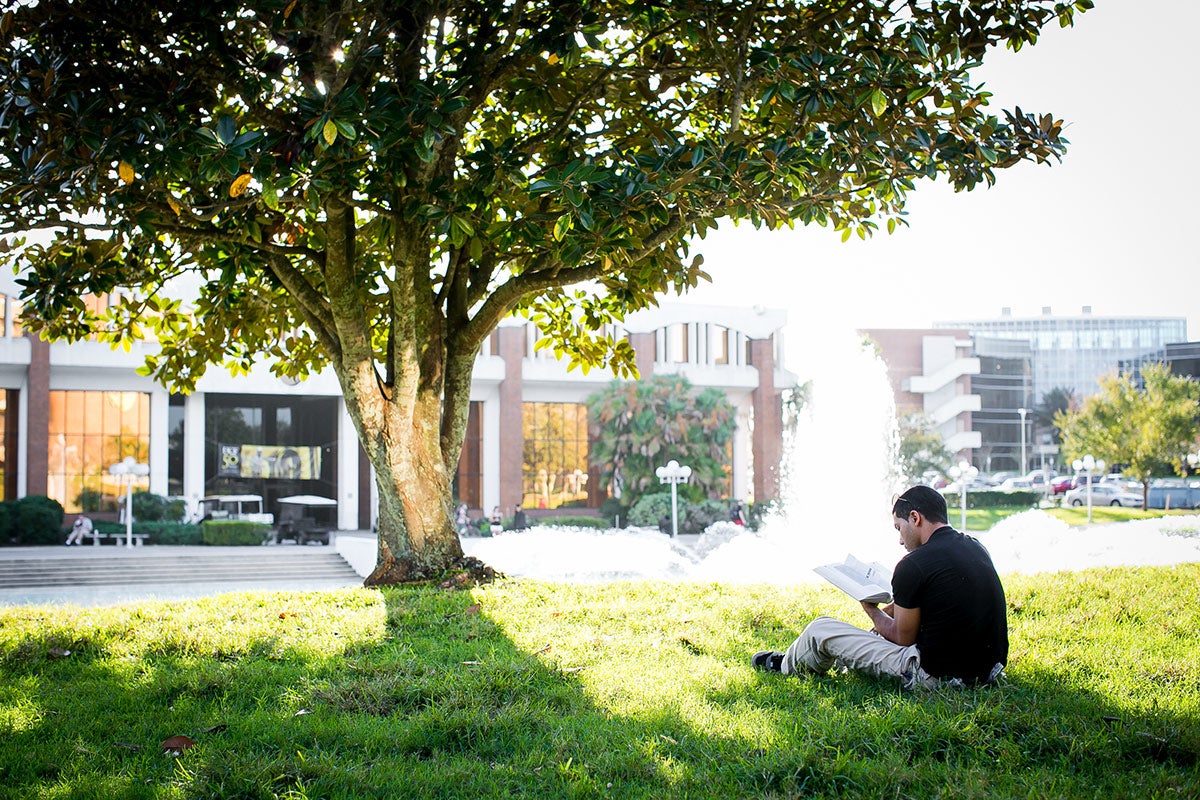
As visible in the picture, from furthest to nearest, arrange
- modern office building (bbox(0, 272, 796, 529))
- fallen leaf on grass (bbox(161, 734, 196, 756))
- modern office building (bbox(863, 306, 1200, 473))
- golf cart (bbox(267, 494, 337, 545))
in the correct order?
1. modern office building (bbox(863, 306, 1200, 473))
2. modern office building (bbox(0, 272, 796, 529))
3. golf cart (bbox(267, 494, 337, 545))
4. fallen leaf on grass (bbox(161, 734, 196, 756))

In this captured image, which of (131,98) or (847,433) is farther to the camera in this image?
(847,433)

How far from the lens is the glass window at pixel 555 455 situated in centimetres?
4672

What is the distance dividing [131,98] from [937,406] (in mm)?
76225

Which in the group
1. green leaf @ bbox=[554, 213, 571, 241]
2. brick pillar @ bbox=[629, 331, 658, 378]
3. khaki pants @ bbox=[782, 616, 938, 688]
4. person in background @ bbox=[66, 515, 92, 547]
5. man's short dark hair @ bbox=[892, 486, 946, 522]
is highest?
brick pillar @ bbox=[629, 331, 658, 378]

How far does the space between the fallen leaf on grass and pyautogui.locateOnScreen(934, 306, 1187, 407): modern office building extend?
14289 cm

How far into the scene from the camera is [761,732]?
14.4 ft

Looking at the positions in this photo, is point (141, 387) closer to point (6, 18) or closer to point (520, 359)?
point (520, 359)

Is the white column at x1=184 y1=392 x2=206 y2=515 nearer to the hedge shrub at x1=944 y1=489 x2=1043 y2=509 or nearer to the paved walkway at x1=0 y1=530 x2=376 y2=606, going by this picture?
the paved walkway at x1=0 y1=530 x2=376 y2=606

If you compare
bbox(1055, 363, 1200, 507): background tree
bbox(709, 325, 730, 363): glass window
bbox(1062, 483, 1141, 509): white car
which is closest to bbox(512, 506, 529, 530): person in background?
bbox(709, 325, 730, 363): glass window

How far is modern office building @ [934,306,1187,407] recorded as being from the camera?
139125 mm

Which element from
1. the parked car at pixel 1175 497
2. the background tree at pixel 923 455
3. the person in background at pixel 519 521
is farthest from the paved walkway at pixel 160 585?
the parked car at pixel 1175 497

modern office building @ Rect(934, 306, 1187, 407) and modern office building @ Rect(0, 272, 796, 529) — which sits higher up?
modern office building @ Rect(934, 306, 1187, 407)

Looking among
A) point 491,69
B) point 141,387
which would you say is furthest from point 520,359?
point 491,69

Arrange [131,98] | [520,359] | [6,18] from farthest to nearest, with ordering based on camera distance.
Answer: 1. [520,359]
2. [131,98]
3. [6,18]
